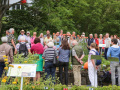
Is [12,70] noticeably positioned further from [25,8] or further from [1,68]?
[25,8]

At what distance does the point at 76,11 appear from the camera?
3219 cm

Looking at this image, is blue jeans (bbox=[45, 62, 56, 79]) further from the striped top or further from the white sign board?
the white sign board

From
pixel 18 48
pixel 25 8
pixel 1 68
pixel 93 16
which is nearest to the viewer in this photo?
pixel 1 68

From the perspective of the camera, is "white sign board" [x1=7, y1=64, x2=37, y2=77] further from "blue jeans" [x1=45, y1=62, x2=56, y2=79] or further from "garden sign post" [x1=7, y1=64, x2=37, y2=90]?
"blue jeans" [x1=45, y1=62, x2=56, y2=79]

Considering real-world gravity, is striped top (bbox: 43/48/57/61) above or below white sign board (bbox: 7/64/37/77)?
above

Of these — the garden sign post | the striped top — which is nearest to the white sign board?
the garden sign post

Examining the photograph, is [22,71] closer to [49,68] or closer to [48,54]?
[48,54]

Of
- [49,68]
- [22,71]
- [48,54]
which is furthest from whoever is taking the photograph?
[49,68]

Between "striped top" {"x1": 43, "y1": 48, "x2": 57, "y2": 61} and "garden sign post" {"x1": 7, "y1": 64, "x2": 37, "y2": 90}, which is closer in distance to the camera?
"garden sign post" {"x1": 7, "y1": 64, "x2": 37, "y2": 90}

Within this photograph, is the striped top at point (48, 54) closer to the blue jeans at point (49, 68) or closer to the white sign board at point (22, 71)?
the blue jeans at point (49, 68)

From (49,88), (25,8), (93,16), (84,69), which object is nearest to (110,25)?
(93,16)

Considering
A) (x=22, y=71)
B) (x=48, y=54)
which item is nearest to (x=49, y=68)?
(x=48, y=54)

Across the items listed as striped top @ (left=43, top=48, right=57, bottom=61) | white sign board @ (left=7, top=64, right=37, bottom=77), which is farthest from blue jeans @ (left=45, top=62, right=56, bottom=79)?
white sign board @ (left=7, top=64, right=37, bottom=77)

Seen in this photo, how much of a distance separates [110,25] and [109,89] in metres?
25.8
